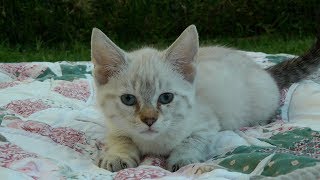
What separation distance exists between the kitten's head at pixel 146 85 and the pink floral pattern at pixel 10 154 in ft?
1.05

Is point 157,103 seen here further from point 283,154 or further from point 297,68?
point 297,68

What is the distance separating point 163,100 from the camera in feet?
6.95

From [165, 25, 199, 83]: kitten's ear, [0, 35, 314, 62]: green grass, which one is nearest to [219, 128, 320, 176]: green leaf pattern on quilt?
[165, 25, 199, 83]: kitten's ear

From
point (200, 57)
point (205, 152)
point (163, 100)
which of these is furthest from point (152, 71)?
point (200, 57)

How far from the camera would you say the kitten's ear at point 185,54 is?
2.20 m

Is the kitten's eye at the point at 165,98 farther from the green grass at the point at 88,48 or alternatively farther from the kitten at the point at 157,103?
the green grass at the point at 88,48

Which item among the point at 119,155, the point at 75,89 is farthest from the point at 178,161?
the point at 75,89

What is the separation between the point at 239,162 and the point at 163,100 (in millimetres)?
325

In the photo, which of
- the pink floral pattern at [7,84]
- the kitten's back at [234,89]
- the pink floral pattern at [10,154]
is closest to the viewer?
the pink floral pattern at [10,154]

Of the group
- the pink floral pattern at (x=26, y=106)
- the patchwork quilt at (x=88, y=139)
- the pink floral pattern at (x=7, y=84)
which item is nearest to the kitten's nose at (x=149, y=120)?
the patchwork quilt at (x=88, y=139)

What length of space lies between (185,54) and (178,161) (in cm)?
38

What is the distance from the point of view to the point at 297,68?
3064mm

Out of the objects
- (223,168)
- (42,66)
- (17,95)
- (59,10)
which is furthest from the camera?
(59,10)

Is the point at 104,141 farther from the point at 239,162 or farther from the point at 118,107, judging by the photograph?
the point at 239,162
